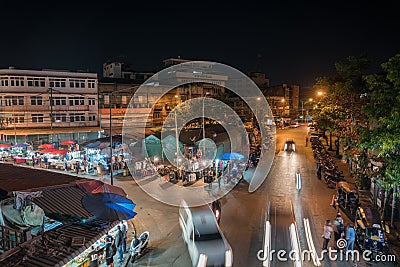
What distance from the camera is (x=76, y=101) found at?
136 feet

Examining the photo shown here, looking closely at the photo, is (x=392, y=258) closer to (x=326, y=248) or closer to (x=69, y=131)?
(x=326, y=248)

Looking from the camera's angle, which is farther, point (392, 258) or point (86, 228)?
point (392, 258)

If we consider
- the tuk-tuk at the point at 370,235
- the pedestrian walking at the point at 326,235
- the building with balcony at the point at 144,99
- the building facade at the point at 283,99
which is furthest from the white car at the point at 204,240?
the building facade at the point at 283,99

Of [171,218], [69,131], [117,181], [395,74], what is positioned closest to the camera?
[395,74]

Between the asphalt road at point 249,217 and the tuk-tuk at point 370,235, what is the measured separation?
98 centimetres

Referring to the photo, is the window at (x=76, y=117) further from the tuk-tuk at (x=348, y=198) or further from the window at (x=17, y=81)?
the tuk-tuk at (x=348, y=198)

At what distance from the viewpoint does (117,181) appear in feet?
76.9

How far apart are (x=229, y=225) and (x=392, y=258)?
641cm

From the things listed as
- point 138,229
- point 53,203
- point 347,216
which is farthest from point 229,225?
point 53,203

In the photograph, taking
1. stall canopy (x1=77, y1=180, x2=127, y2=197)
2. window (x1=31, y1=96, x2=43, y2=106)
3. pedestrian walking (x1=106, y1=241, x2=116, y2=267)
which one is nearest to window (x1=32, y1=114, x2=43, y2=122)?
window (x1=31, y1=96, x2=43, y2=106)

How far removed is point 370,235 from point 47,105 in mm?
38601

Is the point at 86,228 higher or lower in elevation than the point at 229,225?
higher

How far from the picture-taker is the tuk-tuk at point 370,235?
1120 cm

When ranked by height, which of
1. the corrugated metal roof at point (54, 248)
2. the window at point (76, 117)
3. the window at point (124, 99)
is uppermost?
the window at point (124, 99)
